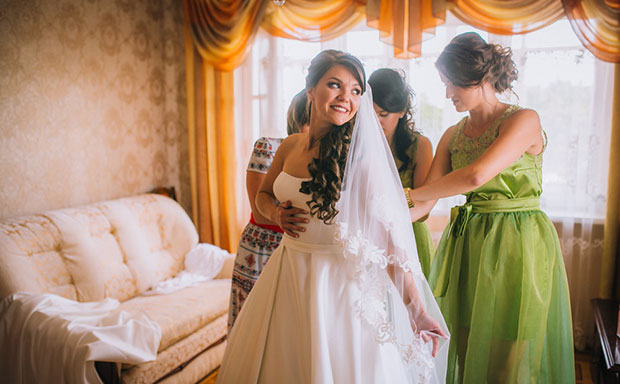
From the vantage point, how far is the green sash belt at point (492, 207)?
5.74 ft

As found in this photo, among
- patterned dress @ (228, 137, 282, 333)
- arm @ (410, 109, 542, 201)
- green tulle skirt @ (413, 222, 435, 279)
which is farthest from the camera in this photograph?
patterned dress @ (228, 137, 282, 333)

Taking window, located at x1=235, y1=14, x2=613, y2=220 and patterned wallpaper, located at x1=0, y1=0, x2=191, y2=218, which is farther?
window, located at x1=235, y1=14, x2=613, y2=220

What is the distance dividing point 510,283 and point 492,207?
283 millimetres

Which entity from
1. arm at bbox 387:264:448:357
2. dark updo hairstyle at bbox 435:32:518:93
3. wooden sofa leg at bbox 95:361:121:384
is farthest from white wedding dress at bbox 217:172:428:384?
wooden sofa leg at bbox 95:361:121:384

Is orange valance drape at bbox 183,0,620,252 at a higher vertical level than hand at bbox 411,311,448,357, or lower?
higher

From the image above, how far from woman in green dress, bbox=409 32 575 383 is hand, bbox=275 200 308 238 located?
1.59 feet

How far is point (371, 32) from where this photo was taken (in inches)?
140

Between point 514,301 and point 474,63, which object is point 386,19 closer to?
point 474,63

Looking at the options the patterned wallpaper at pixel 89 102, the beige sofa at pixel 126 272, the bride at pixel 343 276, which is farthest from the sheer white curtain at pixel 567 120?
the bride at pixel 343 276

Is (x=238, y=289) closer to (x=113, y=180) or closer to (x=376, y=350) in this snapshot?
(x=376, y=350)

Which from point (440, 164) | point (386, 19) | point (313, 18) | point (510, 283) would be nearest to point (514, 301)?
point (510, 283)

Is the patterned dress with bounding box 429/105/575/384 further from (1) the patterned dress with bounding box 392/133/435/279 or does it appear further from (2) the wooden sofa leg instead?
(2) the wooden sofa leg

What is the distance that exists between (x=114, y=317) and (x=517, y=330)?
1.90 m

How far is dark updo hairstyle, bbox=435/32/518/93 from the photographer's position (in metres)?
1.64
